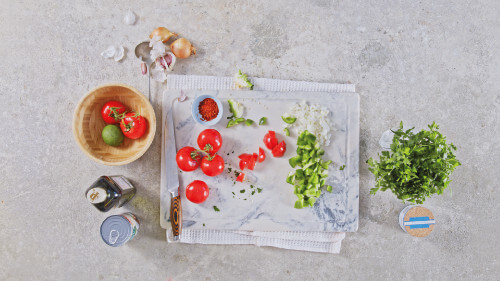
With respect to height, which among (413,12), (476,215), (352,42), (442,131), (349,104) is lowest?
(476,215)

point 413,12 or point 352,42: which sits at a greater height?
point 413,12

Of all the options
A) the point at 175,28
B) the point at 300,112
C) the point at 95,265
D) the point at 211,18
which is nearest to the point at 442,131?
the point at 300,112

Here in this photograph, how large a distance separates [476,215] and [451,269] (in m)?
0.23

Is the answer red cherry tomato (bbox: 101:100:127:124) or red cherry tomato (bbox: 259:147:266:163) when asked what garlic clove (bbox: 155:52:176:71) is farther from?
red cherry tomato (bbox: 259:147:266:163)

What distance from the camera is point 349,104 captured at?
52.0 inches

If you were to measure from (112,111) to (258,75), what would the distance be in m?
0.54

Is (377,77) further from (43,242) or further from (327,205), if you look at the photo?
(43,242)

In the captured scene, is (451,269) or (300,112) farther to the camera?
(451,269)

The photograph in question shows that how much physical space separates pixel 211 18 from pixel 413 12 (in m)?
0.78

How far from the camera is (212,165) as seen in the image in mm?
1202

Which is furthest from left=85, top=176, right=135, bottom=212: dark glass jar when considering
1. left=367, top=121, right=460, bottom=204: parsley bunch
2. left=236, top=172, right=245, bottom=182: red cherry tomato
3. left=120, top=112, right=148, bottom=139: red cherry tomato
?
left=367, top=121, right=460, bottom=204: parsley bunch

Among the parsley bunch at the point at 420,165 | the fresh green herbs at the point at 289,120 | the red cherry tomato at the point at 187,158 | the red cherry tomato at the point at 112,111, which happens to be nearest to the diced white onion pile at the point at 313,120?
the fresh green herbs at the point at 289,120

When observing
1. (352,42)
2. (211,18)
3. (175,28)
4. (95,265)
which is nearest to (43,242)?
(95,265)

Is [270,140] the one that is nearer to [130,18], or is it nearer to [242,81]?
[242,81]
